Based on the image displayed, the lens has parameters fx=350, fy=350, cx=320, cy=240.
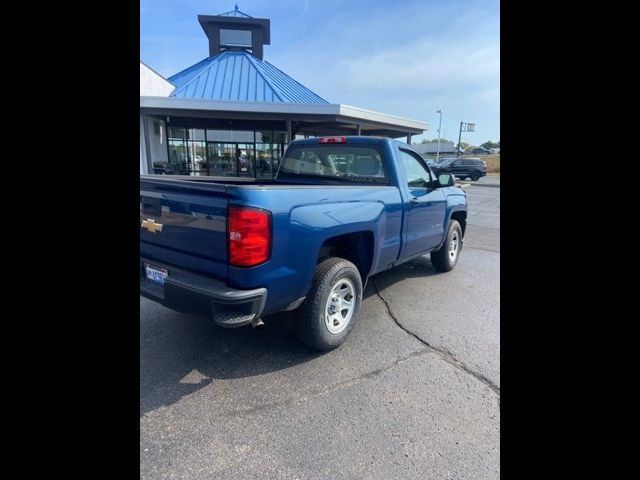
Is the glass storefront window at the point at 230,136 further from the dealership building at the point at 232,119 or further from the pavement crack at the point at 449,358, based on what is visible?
the pavement crack at the point at 449,358

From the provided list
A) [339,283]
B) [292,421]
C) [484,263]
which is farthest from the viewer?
[484,263]

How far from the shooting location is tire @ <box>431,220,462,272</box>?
18.2 ft

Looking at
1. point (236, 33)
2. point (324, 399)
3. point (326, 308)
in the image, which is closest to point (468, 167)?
point (236, 33)

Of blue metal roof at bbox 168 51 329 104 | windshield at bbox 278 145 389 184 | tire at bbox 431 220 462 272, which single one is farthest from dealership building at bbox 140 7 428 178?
windshield at bbox 278 145 389 184

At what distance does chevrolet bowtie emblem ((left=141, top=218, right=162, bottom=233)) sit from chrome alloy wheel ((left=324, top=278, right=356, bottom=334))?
157 centimetres

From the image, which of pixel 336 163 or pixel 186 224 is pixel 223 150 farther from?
pixel 186 224

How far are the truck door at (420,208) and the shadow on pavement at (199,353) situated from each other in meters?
1.77

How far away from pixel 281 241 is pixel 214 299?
0.61 metres

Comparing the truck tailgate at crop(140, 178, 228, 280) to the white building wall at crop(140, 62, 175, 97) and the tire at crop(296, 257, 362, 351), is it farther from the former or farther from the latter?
the white building wall at crop(140, 62, 175, 97)

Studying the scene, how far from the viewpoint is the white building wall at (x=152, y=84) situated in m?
14.2
